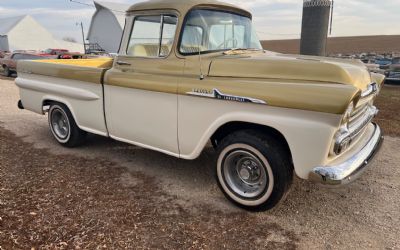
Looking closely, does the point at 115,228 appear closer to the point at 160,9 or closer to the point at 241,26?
the point at 160,9

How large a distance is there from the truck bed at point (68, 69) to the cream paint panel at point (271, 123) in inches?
59.7

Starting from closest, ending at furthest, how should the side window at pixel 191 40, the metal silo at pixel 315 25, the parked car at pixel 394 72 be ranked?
the side window at pixel 191 40 < the metal silo at pixel 315 25 < the parked car at pixel 394 72

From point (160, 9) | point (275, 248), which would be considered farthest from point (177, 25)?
point (275, 248)

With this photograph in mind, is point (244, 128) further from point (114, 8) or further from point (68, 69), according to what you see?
point (114, 8)

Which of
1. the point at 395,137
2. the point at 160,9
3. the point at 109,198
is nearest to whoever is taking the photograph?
the point at 109,198

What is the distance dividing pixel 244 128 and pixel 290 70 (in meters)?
0.73

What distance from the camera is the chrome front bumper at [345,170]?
2.98 meters

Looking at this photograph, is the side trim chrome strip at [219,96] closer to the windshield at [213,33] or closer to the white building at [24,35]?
the windshield at [213,33]

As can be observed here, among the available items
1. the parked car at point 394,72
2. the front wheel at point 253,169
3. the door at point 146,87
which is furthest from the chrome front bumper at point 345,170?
the parked car at point 394,72

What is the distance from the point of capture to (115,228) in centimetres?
328

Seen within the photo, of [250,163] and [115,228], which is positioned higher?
[250,163]

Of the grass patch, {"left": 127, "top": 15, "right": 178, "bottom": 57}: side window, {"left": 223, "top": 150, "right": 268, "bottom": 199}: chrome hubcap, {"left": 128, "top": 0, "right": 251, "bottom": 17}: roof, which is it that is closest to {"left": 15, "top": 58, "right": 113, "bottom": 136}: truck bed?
{"left": 127, "top": 15, "right": 178, "bottom": 57}: side window

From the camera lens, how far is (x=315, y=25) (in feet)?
41.8

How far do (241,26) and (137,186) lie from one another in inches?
90.9
